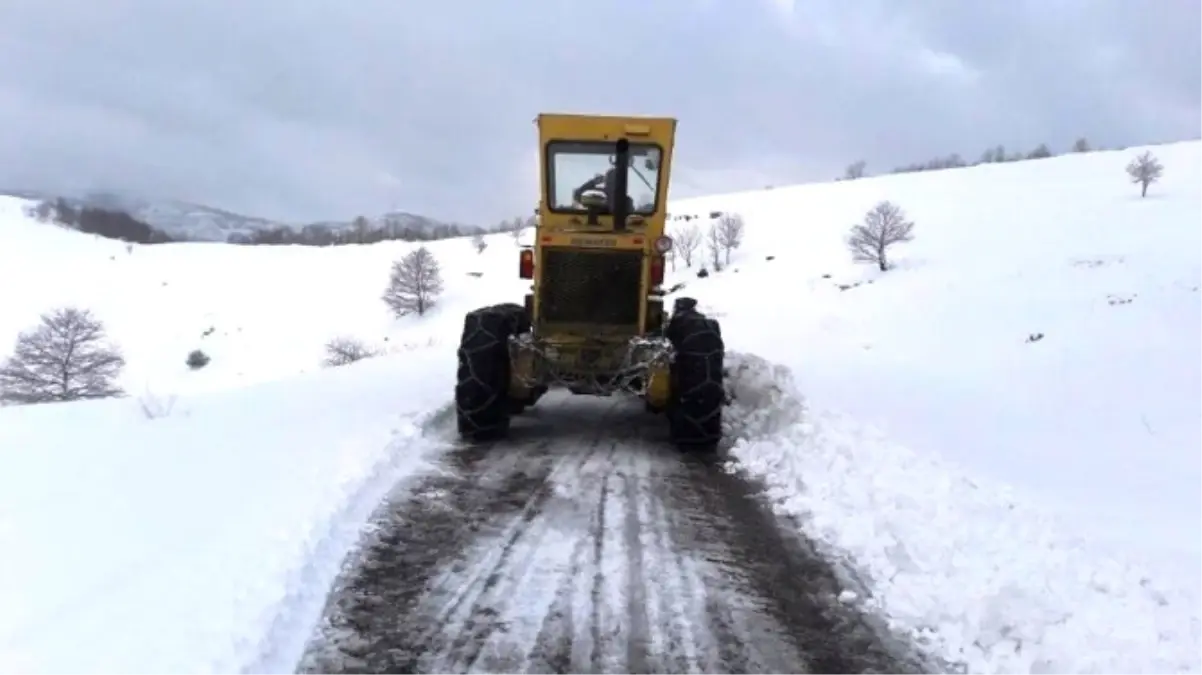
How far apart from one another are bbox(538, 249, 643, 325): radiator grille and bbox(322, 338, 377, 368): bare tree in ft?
114

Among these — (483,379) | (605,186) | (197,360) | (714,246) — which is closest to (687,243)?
(714,246)

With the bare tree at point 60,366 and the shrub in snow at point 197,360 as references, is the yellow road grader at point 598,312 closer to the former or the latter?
the bare tree at point 60,366

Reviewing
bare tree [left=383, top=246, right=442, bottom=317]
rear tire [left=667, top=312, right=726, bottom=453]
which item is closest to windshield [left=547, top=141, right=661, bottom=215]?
rear tire [left=667, top=312, right=726, bottom=453]

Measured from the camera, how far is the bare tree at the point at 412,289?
53.7 metres

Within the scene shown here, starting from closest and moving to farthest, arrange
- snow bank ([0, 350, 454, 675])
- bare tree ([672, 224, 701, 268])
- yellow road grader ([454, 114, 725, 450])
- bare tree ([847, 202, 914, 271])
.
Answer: snow bank ([0, 350, 454, 675])
yellow road grader ([454, 114, 725, 450])
bare tree ([847, 202, 914, 271])
bare tree ([672, 224, 701, 268])

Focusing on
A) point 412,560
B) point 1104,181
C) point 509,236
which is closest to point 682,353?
point 412,560

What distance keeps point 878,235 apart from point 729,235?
40.8 ft

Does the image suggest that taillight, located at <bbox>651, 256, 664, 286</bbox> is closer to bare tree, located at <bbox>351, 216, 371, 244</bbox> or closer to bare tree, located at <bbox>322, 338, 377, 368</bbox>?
bare tree, located at <bbox>322, 338, 377, 368</bbox>

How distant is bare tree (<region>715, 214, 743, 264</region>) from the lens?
56.2m

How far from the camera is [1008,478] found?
284 inches

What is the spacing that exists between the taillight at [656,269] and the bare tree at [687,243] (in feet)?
155

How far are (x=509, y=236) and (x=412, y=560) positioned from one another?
233 ft

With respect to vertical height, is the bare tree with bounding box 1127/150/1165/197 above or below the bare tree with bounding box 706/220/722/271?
above

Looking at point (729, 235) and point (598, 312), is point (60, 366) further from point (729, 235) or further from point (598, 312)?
point (729, 235)
